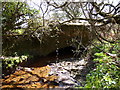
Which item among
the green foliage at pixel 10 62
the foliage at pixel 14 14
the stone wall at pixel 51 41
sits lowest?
the green foliage at pixel 10 62

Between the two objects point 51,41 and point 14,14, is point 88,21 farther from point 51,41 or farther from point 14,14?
point 51,41

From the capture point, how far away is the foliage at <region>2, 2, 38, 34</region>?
11.3ft

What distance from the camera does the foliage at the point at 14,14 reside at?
135 inches

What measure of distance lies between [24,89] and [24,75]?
2.51ft

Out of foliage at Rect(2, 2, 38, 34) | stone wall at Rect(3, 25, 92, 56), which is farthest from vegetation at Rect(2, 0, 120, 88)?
stone wall at Rect(3, 25, 92, 56)

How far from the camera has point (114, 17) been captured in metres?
3.02

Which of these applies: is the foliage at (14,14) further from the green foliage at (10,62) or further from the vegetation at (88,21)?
the green foliage at (10,62)

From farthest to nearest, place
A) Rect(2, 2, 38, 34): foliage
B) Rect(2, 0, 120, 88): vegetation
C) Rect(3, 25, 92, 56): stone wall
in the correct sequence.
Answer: Rect(3, 25, 92, 56): stone wall < Rect(2, 2, 38, 34): foliage < Rect(2, 0, 120, 88): vegetation

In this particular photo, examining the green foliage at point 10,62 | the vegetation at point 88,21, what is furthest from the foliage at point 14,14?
the green foliage at point 10,62

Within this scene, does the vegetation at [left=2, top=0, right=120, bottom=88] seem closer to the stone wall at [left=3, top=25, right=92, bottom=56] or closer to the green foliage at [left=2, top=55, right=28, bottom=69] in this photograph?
the green foliage at [left=2, top=55, right=28, bottom=69]

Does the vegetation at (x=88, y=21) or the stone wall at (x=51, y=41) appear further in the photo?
the stone wall at (x=51, y=41)

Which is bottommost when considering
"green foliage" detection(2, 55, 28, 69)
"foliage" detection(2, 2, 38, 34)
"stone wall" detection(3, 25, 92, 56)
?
"green foliage" detection(2, 55, 28, 69)

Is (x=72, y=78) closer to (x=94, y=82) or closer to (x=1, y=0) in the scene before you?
(x=94, y=82)

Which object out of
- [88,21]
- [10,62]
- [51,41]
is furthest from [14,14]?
[51,41]
